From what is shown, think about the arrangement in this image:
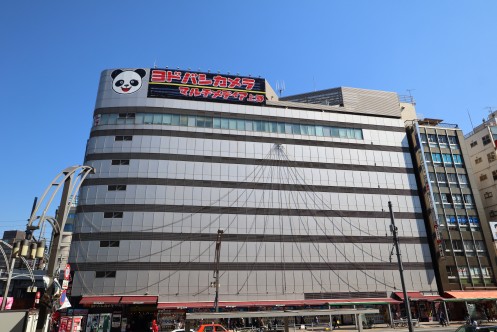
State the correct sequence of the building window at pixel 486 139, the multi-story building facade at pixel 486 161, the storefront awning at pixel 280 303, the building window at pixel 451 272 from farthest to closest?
the building window at pixel 486 139 → the multi-story building facade at pixel 486 161 → the building window at pixel 451 272 → the storefront awning at pixel 280 303

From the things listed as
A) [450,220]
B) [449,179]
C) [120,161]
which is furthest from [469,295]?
[120,161]

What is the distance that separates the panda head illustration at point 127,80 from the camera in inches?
1838

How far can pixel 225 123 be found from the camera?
156 feet

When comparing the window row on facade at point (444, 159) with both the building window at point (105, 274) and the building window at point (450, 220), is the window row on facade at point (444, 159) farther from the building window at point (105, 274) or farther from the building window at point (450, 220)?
the building window at point (105, 274)

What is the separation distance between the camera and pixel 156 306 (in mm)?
37562

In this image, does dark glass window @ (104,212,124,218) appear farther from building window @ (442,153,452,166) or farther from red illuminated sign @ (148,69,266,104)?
building window @ (442,153,452,166)

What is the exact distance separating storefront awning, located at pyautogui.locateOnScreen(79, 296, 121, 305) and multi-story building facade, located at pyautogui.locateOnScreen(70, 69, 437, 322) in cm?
54

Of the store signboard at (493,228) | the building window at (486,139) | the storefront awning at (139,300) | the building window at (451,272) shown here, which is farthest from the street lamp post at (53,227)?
the building window at (486,139)

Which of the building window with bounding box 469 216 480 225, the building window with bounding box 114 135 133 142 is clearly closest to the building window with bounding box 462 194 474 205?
the building window with bounding box 469 216 480 225

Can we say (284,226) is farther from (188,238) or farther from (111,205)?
(111,205)

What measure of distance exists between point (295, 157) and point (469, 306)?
101 ft

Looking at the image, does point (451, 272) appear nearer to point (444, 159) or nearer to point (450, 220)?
point (450, 220)

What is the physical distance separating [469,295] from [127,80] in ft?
183

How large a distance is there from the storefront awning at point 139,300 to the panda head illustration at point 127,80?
2767 centimetres
